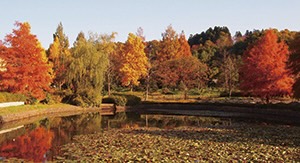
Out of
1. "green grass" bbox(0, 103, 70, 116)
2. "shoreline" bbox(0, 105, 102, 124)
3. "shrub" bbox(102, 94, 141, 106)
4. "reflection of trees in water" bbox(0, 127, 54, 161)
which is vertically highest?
"shrub" bbox(102, 94, 141, 106)

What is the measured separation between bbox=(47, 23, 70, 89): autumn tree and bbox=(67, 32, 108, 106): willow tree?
180cm

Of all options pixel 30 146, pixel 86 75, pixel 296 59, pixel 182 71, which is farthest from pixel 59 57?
pixel 296 59

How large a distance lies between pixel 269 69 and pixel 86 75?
23.1 m

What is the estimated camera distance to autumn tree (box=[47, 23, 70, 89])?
47.3m

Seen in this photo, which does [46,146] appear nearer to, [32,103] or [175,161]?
[175,161]

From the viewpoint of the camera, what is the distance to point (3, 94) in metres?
34.3

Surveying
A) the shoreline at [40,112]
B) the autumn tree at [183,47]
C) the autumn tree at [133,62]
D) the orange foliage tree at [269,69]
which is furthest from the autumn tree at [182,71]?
the orange foliage tree at [269,69]

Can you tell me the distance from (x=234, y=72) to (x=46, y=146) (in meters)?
45.2

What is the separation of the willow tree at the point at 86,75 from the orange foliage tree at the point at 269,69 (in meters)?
19.2

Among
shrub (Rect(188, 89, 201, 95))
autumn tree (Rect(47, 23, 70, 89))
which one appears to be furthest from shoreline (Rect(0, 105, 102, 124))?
shrub (Rect(188, 89, 201, 95))

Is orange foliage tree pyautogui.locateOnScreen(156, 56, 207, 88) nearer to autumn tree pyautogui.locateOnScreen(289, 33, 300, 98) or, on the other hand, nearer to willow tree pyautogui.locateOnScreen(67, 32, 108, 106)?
willow tree pyautogui.locateOnScreen(67, 32, 108, 106)

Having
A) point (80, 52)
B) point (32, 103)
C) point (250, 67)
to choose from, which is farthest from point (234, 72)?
point (32, 103)

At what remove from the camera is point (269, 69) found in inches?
1459

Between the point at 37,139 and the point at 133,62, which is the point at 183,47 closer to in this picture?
the point at 133,62
